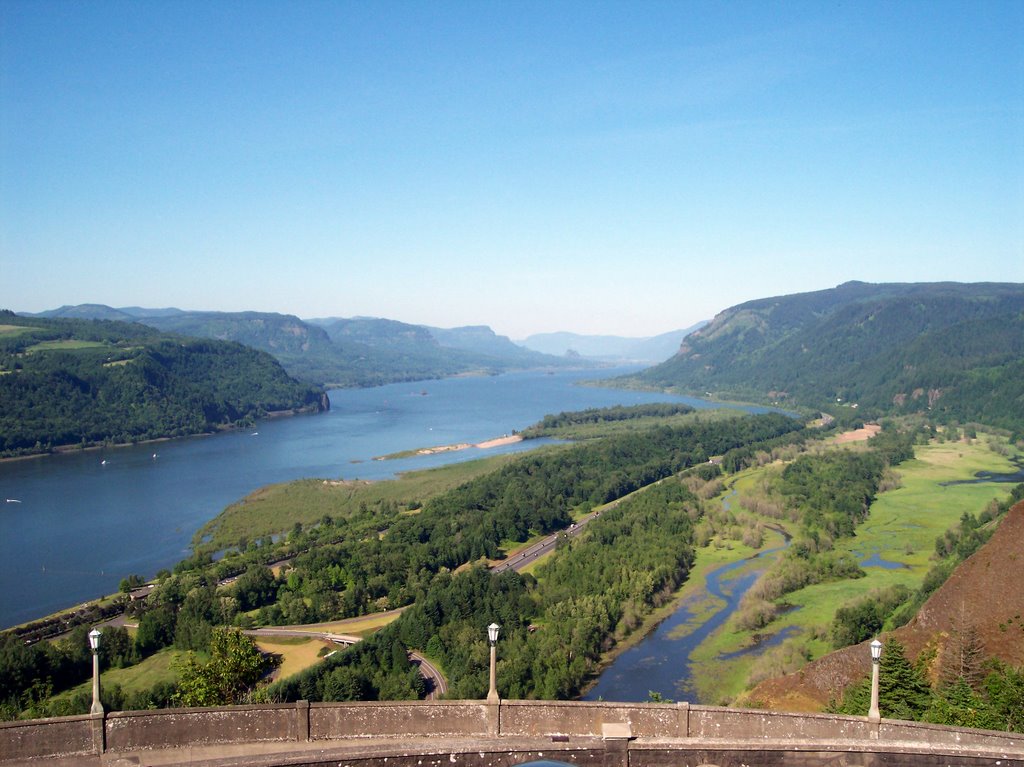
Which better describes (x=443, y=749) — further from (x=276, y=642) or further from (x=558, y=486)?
(x=558, y=486)


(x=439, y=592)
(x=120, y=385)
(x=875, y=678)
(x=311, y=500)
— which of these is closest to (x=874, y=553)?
(x=439, y=592)

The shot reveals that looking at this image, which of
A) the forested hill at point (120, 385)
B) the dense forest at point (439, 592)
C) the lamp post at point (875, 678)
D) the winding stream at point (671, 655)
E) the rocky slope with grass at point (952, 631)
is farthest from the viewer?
the forested hill at point (120, 385)

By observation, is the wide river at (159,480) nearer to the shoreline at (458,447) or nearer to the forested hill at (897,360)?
the shoreline at (458,447)

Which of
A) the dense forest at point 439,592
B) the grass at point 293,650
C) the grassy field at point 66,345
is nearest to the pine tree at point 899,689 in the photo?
the dense forest at point 439,592

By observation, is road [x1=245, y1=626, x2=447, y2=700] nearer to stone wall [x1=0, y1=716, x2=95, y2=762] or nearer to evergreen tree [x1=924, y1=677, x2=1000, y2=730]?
evergreen tree [x1=924, y1=677, x2=1000, y2=730]

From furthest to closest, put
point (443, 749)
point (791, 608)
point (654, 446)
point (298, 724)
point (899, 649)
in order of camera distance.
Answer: point (654, 446), point (791, 608), point (899, 649), point (298, 724), point (443, 749)

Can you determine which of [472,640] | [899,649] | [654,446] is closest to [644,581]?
[472,640]

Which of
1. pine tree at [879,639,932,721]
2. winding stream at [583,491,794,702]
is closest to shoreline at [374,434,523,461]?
winding stream at [583,491,794,702]
